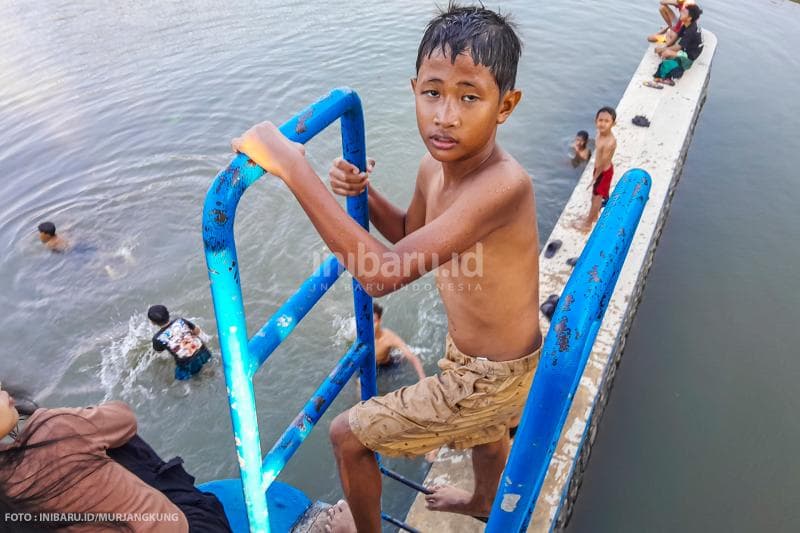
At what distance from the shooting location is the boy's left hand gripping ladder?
4.12 ft

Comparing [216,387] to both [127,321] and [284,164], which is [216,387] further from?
[284,164]

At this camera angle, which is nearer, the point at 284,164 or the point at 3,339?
the point at 284,164

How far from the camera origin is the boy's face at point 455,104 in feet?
5.56

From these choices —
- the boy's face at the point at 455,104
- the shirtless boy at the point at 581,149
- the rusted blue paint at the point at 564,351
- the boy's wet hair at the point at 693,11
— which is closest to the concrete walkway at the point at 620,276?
the shirtless boy at the point at 581,149

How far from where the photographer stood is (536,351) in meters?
2.12

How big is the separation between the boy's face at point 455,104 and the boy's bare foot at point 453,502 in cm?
185

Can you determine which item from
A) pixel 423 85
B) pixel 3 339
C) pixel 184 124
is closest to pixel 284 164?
pixel 423 85

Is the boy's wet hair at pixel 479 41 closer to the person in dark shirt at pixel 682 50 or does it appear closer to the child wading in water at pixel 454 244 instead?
the child wading in water at pixel 454 244

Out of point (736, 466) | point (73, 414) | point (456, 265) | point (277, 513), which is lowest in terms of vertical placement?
point (736, 466)

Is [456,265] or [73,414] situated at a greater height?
[456,265]

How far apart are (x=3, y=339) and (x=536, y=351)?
6.12 meters

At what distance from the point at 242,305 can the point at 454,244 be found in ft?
2.01

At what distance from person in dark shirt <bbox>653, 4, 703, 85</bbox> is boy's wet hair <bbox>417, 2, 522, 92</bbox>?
7813mm

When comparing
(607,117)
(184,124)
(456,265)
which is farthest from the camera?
(184,124)
